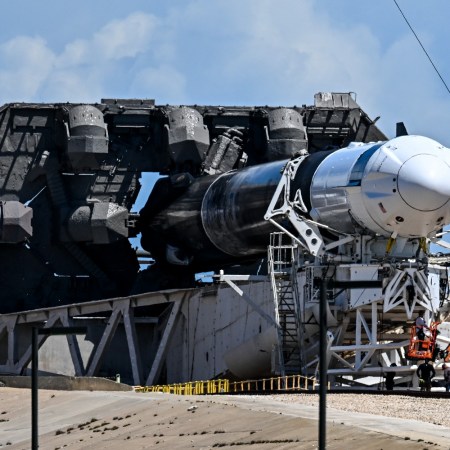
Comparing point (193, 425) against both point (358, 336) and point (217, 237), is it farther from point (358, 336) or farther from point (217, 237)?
point (217, 237)

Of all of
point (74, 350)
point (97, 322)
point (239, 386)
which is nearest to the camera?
point (239, 386)

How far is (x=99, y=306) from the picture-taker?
62.8 m

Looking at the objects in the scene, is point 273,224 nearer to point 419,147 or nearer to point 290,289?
point 290,289

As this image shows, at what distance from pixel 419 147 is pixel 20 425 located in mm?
13802

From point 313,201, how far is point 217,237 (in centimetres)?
940

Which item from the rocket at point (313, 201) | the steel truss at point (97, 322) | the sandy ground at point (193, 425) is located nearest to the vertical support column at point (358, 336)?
the rocket at point (313, 201)

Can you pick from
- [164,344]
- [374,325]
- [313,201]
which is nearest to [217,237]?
[164,344]

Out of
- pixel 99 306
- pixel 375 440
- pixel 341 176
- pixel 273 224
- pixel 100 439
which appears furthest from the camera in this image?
pixel 99 306

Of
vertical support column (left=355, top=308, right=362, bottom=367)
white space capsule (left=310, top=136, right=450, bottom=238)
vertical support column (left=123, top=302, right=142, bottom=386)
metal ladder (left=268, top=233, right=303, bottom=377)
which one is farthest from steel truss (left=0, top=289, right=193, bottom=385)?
white space capsule (left=310, top=136, right=450, bottom=238)

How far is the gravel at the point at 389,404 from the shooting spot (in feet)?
124

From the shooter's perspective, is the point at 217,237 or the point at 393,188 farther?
the point at 217,237

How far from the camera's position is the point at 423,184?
4897 centimetres

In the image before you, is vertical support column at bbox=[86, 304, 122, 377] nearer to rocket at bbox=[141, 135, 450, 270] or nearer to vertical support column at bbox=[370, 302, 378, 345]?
rocket at bbox=[141, 135, 450, 270]

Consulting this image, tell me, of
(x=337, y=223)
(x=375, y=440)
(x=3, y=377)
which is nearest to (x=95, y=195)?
(x=3, y=377)
